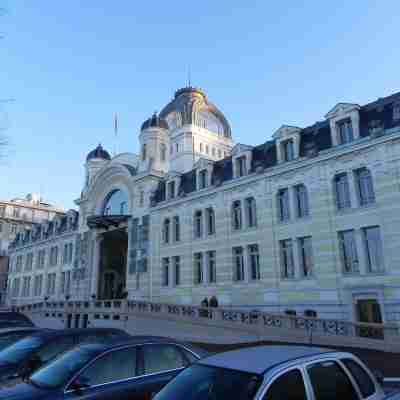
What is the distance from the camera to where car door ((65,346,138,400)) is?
5.60 meters

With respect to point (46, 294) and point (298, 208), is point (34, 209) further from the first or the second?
point (298, 208)

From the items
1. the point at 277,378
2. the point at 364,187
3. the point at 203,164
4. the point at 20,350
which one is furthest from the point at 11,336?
the point at 203,164

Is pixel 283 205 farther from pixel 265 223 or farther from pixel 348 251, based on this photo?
pixel 348 251

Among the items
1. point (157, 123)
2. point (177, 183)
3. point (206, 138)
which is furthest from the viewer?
point (206, 138)

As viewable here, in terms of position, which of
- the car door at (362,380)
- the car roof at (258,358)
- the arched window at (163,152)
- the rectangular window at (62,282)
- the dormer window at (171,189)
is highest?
the arched window at (163,152)

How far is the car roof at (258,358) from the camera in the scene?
163 inches

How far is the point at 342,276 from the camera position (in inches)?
820

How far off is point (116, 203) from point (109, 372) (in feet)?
116

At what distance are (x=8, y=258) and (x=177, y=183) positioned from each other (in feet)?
151

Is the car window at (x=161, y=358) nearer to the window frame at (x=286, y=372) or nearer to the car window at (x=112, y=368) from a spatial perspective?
the car window at (x=112, y=368)

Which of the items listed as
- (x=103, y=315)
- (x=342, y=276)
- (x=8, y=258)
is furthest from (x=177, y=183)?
(x=8, y=258)

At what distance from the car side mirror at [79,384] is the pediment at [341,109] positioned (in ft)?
69.0

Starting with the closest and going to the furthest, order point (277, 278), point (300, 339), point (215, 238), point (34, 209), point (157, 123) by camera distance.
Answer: point (300, 339)
point (277, 278)
point (215, 238)
point (157, 123)
point (34, 209)

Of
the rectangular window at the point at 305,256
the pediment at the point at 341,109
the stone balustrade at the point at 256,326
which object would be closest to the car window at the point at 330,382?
the stone balustrade at the point at 256,326
